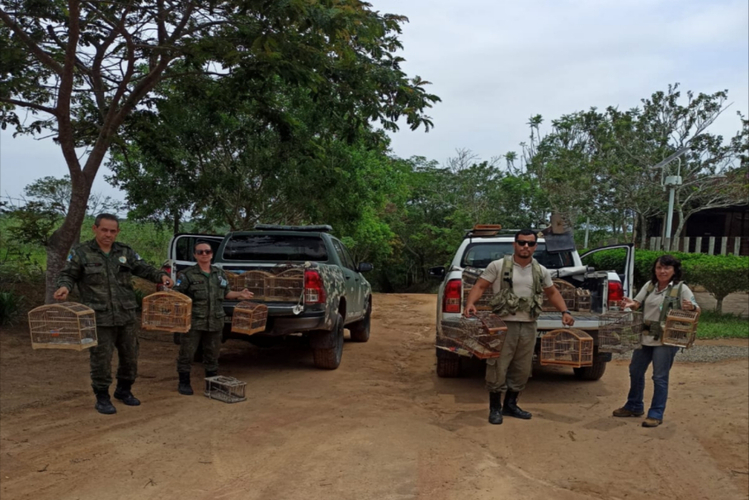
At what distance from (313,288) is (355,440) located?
2.32 m

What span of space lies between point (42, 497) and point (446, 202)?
27.9 meters

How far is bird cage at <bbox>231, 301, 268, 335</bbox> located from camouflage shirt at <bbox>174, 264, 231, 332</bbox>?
168 millimetres

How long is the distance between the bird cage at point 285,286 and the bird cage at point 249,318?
0.42 metres

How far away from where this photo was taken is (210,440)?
4.88 metres

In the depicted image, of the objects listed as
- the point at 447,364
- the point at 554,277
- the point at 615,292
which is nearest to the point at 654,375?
the point at 615,292

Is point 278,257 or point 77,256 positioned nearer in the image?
point 77,256

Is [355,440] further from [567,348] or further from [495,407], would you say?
[567,348]

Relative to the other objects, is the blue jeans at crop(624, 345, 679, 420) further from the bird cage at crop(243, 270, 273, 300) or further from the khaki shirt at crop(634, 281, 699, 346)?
the bird cage at crop(243, 270, 273, 300)

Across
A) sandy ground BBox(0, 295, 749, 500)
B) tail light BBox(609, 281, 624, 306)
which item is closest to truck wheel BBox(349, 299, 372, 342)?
sandy ground BBox(0, 295, 749, 500)

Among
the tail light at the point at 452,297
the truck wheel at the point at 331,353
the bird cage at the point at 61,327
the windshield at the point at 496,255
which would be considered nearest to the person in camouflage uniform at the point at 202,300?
the bird cage at the point at 61,327

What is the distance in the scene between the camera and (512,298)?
5.32 metres

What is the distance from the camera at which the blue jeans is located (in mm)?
5445

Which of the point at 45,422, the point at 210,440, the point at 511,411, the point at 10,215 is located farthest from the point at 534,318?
the point at 10,215

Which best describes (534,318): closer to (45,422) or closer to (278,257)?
(278,257)
